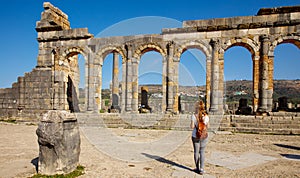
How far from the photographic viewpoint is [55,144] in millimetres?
4074

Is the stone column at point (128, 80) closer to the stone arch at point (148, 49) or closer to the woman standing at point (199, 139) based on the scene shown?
the stone arch at point (148, 49)

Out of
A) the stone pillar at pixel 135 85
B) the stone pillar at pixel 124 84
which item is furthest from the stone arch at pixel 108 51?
the stone pillar at pixel 135 85

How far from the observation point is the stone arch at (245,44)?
42.2ft

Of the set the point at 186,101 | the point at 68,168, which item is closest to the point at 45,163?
the point at 68,168

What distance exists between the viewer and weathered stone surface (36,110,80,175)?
4.08 m

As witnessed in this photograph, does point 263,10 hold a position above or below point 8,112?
above

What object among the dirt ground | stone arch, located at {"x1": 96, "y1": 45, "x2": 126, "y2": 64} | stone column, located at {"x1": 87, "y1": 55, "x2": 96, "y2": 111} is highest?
stone arch, located at {"x1": 96, "y1": 45, "x2": 126, "y2": 64}

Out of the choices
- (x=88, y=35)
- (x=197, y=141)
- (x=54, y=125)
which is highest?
(x=88, y=35)

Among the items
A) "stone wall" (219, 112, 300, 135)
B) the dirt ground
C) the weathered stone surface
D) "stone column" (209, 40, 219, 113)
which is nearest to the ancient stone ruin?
"stone column" (209, 40, 219, 113)

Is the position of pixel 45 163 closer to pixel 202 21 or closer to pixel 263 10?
pixel 202 21

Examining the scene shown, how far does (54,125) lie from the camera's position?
413 cm

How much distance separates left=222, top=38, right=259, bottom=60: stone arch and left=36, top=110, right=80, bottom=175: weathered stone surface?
11495mm

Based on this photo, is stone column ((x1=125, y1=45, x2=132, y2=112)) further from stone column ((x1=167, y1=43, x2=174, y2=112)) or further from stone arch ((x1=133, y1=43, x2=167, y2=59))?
stone column ((x1=167, y1=43, x2=174, y2=112))

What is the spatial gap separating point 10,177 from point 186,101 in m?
20.6
